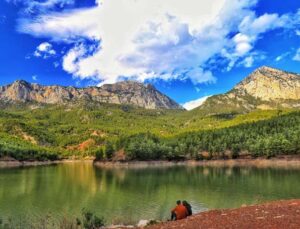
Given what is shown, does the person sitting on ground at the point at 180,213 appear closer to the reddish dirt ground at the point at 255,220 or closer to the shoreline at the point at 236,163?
the reddish dirt ground at the point at 255,220

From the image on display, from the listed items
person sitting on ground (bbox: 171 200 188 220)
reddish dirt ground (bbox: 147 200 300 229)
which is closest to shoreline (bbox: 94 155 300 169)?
person sitting on ground (bbox: 171 200 188 220)

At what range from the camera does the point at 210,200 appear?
199 feet

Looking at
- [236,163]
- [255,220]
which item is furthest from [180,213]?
[236,163]

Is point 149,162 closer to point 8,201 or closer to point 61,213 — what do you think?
point 8,201

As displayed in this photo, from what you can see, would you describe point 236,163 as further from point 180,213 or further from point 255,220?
point 255,220

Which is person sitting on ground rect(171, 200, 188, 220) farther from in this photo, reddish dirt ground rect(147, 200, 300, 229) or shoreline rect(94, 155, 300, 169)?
shoreline rect(94, 155, 300, 169)

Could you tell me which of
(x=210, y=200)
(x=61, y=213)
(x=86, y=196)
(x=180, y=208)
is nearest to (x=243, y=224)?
(x=180, y=208)

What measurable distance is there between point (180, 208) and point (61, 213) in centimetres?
2570

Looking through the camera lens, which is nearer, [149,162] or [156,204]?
[156,204]

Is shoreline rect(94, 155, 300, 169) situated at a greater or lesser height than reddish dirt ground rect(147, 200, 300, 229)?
greater

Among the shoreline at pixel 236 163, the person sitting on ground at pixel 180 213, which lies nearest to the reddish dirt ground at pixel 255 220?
the person sitting on ground at pixel 180 213

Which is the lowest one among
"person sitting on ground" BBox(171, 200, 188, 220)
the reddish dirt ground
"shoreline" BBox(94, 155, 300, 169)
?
"person sitting on ground" BBox(171, 200, 188, 220)

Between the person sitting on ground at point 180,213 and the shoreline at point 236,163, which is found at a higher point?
the shoreline at point 236,163

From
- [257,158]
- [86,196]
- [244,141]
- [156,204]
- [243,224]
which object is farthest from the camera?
[244,141]
